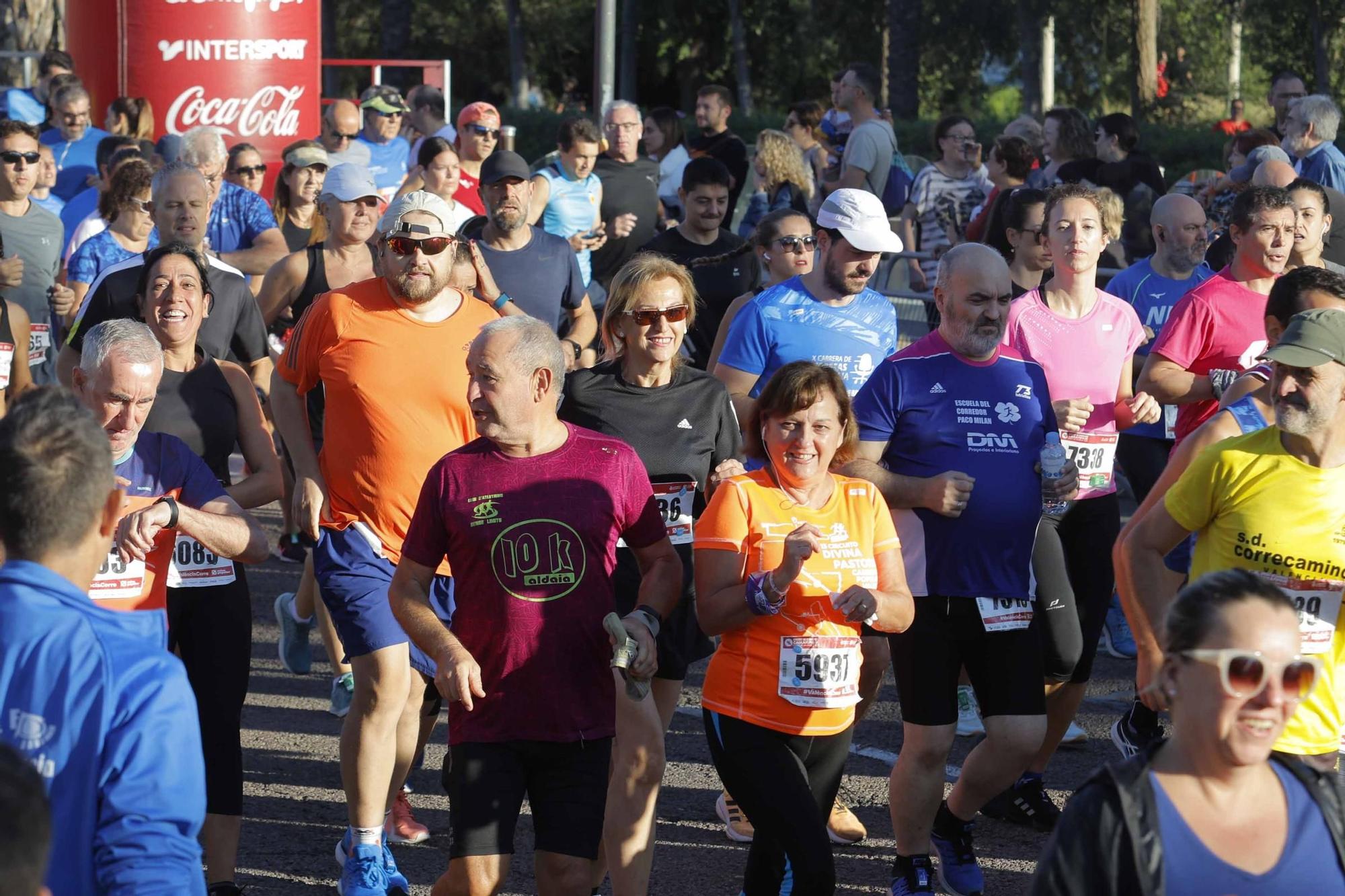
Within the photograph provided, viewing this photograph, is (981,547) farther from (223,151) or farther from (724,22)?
(724,22)

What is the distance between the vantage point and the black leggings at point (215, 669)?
194 inches

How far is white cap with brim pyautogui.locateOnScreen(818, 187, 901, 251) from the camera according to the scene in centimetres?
604

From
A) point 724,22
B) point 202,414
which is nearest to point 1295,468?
point 202,414

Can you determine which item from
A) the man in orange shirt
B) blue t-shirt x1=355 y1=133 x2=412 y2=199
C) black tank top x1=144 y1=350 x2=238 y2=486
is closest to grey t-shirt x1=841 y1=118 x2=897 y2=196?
blue t-shirt x1=355 y1=133 x2=412 y2=199

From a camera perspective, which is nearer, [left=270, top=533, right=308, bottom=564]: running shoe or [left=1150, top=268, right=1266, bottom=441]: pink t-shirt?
[left=1150, top=268, right=1266, bottom=441]: pink t-shirt

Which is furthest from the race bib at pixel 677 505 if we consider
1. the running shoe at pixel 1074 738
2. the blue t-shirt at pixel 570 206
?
the blue t-shirt at pixel 570 206

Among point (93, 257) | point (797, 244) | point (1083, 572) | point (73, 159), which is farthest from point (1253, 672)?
point (73, 159)

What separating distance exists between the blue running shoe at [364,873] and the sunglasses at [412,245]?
178 cm

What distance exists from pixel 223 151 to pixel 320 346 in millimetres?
4536

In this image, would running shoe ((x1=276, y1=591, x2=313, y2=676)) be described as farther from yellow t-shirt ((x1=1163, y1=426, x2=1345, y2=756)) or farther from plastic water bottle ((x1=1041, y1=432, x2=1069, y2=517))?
yellow t-shirt ((x1=1163, y1=426, x2=1345, y2=756))

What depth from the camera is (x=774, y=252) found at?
732 centimetres

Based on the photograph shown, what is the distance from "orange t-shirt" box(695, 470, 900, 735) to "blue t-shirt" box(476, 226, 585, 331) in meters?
3.12

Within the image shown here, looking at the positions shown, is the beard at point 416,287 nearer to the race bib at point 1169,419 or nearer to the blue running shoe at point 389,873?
the blue running shoe at point 389,873

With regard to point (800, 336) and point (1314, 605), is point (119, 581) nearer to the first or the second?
point (800, 336)
